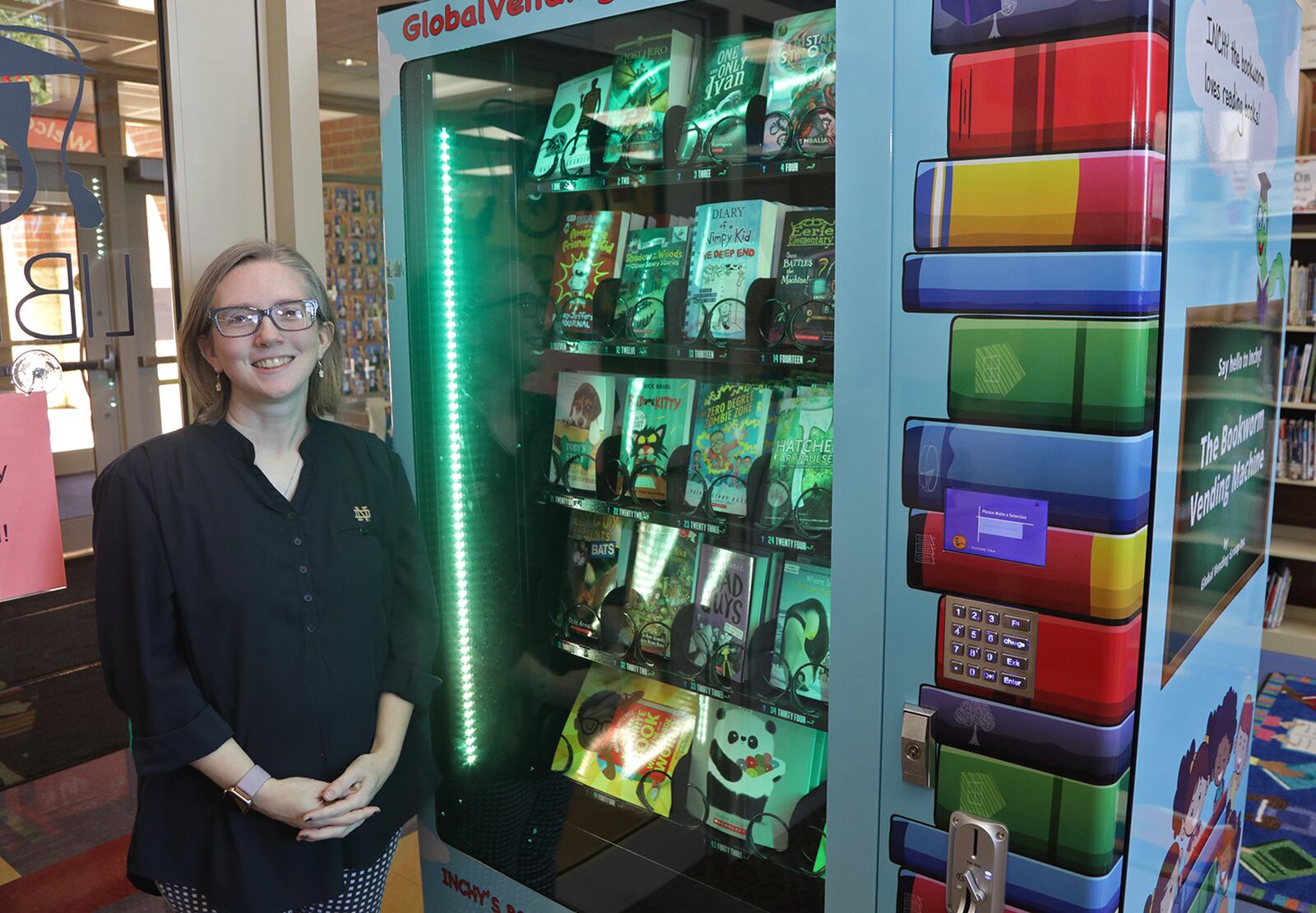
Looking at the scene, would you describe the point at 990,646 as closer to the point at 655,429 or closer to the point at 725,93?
the point at 655,429

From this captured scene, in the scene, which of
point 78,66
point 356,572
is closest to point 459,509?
point 356,572

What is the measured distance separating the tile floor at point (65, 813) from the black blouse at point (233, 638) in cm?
59

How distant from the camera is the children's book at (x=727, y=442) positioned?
193 centimetres

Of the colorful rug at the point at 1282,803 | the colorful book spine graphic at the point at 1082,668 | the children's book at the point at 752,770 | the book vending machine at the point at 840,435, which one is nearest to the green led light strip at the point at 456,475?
the book vending machine at the point at 840,435

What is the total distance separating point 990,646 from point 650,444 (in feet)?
2.98

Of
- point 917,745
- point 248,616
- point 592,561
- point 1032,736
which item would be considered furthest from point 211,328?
point 1032,736

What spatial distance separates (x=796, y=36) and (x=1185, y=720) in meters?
1.34

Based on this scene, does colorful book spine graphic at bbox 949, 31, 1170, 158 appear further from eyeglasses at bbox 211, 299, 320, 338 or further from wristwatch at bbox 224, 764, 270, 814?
wristwatch at bbox 224, 764, 270, 814

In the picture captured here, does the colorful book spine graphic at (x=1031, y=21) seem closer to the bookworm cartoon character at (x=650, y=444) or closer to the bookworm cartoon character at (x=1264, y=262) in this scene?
the bookworm cartoon character at (x=1264, y=262)

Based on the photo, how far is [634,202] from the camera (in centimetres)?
221

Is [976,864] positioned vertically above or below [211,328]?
below

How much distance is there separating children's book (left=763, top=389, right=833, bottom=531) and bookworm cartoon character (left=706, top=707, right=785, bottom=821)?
19.1 inches

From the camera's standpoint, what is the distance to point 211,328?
5.78 feet

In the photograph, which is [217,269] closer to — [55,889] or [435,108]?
[435,108]
